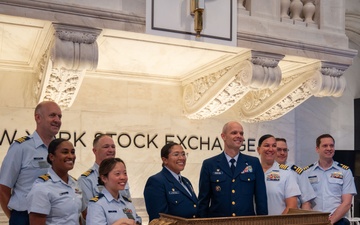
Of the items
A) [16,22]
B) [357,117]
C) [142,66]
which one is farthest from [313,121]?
[16,22]

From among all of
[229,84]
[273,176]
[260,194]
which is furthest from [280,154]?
[260,194]

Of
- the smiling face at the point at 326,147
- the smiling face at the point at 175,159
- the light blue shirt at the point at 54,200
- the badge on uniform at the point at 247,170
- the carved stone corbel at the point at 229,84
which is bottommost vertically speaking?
the light blue shirt at the point at 54,200

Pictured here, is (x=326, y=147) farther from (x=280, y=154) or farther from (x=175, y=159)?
(x=175, y=159)

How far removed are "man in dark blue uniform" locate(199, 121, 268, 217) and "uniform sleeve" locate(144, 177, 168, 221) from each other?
0.46 metres

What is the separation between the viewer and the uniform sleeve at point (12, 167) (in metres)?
3.92

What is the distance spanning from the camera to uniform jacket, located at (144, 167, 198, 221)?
4297 millimetres

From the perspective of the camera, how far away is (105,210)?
147 inches

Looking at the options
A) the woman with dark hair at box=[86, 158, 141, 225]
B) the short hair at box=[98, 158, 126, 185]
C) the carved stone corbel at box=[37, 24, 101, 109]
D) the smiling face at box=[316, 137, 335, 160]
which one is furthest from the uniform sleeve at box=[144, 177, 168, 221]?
the smiling face at box=[316, 137, 335, 160]

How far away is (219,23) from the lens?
579cm

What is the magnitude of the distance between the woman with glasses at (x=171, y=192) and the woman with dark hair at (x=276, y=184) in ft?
3.48

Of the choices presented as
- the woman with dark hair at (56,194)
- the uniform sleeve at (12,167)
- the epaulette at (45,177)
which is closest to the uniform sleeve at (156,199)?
the woman with dark hair at (56,194)

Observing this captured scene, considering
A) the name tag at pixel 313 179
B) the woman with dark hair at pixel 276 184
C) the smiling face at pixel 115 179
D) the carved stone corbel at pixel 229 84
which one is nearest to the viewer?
the smiling face at pixel 115 179

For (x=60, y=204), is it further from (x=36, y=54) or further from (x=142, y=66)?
(x=142, y=66)

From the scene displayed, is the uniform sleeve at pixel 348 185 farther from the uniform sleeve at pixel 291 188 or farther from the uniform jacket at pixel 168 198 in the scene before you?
the uniform jacket at pixel 168 198
